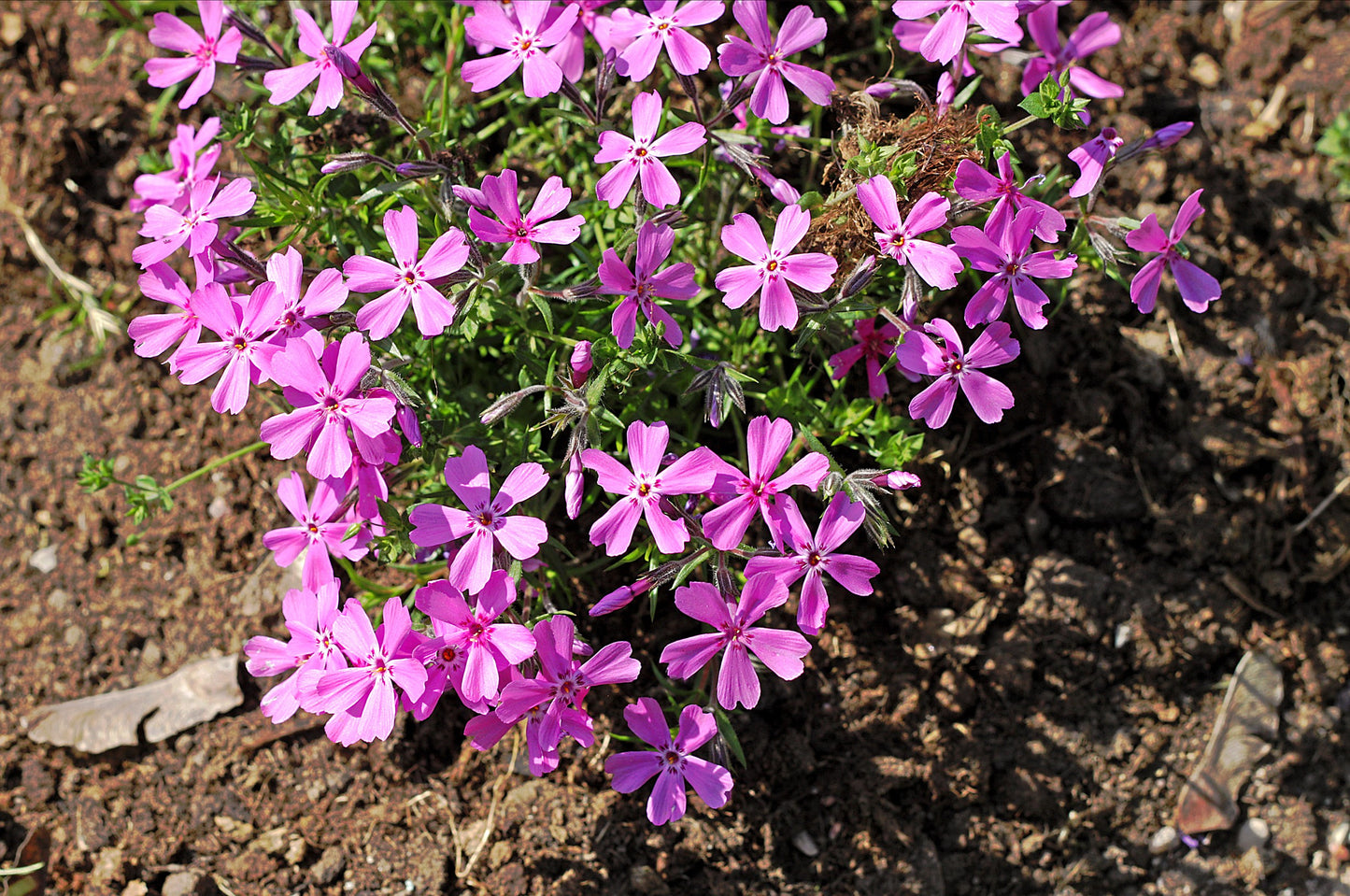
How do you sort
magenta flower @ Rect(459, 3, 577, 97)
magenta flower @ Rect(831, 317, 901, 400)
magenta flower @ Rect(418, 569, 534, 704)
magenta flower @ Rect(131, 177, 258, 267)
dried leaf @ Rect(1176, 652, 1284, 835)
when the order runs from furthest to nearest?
dried leaf @ Rect(1176, 652, 1284, 835) < magenta flower @ Rect(831, 317, 901, 400) < magenta flower @ Rect(459, 3, 577, 97) < magenta flower @ Rect(131, 177, 258, 267) < magenta flower @ Rect(418, 569, 534, 704)

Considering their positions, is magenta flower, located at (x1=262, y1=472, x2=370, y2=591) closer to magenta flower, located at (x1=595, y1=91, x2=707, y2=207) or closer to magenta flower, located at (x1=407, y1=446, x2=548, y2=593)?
magenta flower, located at (x1=407, y1=446, x2=548, y2=593)

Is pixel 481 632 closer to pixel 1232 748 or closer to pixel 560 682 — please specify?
pixel 560 682

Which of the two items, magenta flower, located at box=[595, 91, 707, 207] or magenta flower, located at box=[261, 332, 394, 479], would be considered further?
magenta flower, located at box=[595, 91, 707, 207]

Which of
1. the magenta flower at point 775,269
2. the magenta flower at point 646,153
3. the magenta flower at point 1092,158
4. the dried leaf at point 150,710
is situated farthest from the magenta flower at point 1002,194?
the dried leaf at point 150,710

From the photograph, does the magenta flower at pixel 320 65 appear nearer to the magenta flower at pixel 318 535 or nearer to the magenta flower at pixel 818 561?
the magenta flower at pixel 318 535

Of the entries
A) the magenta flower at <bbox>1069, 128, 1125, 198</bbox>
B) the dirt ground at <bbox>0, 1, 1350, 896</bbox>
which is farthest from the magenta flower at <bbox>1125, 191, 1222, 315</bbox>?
the dirt ground at <bbox>0, 1, 1350, 896</bbox>

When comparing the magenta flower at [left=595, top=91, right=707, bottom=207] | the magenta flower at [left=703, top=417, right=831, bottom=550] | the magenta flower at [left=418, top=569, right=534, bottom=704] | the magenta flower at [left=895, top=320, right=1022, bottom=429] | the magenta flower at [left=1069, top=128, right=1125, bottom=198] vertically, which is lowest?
the magenta flower at [left=418, top=569, right=534, bottom=704]

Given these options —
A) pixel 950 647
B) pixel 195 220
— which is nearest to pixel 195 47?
pixel 195 220
